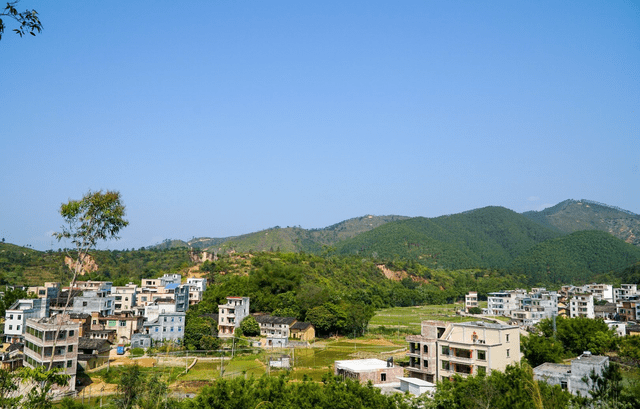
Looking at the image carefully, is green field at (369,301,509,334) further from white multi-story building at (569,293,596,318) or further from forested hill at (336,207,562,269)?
forested hill at (336,207,562,269)

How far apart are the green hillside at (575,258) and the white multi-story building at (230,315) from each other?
8584 cm

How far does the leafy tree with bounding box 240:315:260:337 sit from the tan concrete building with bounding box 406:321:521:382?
19.6 m

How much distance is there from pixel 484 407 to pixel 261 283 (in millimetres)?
42580

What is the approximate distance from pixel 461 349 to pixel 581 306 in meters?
40.6

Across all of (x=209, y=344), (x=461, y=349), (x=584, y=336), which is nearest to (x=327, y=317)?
(x=209, y=344)

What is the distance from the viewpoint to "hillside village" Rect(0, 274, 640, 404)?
83.5 feet

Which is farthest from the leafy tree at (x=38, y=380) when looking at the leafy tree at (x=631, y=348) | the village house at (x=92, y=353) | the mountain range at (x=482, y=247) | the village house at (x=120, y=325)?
the mountain range at (x=482, y=247)

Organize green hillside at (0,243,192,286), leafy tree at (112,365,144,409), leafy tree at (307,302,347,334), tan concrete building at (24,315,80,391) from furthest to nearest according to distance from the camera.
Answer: green hillside at (0,243,192,286)
leafy tree at (307,302,347,334)
tan concrete building at (24,315,80,391)
leafy tree at (112,365,144,409)

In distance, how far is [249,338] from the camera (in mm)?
44156

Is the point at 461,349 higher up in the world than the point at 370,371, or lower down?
higher up

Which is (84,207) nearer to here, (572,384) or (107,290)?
(572,384)

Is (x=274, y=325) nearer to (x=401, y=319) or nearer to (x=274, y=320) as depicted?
(x=274, y=320)

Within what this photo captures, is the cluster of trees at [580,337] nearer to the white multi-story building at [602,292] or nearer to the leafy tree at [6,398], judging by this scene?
the leafy tree at [6,398]

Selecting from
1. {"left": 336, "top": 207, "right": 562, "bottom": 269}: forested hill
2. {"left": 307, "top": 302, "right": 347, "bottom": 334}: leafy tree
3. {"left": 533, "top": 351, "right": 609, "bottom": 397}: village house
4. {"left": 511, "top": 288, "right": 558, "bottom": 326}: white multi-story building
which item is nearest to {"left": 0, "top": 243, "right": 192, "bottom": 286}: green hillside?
{"left": 307, "top": 302, "right": 347, "bottom": 334}: leafy tree
